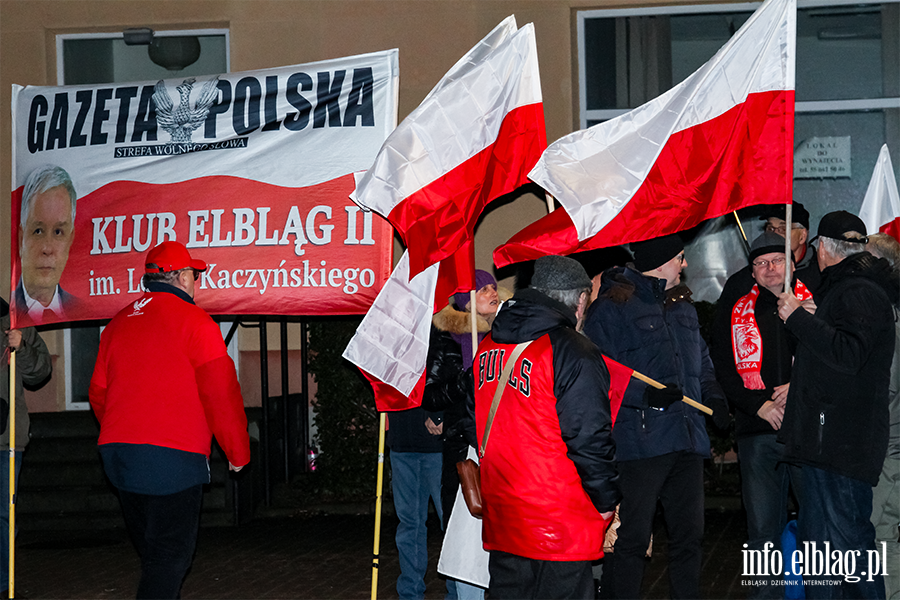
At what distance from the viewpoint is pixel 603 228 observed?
531 centimetres

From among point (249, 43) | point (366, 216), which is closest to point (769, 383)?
point (366, 216)

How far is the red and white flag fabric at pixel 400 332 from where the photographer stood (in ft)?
18.1

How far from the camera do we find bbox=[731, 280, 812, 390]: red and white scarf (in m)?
5.94

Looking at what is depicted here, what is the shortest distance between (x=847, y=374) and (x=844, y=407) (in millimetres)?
169

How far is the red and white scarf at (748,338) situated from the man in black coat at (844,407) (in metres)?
0.65

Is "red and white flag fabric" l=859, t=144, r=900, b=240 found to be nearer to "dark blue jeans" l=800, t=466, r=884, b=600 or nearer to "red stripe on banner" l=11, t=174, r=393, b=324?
"dark blue jeans" l=800, t=466, r=884, b=600

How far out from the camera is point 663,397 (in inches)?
212

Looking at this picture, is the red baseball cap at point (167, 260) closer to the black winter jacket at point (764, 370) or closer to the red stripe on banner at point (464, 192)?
the red stripe on banner at point (464, 192)

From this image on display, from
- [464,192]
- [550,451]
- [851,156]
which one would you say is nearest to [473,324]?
[464,192]

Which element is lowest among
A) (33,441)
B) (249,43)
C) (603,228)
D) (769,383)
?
(33,441)

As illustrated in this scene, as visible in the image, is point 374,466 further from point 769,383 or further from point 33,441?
point 769,383

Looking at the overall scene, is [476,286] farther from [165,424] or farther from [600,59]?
[600,59]

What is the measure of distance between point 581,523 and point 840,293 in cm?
187

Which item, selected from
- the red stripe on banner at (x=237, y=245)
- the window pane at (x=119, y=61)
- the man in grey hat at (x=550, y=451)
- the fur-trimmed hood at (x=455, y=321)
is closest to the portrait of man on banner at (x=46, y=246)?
the red stripe on banner at (x=237, y=245)
